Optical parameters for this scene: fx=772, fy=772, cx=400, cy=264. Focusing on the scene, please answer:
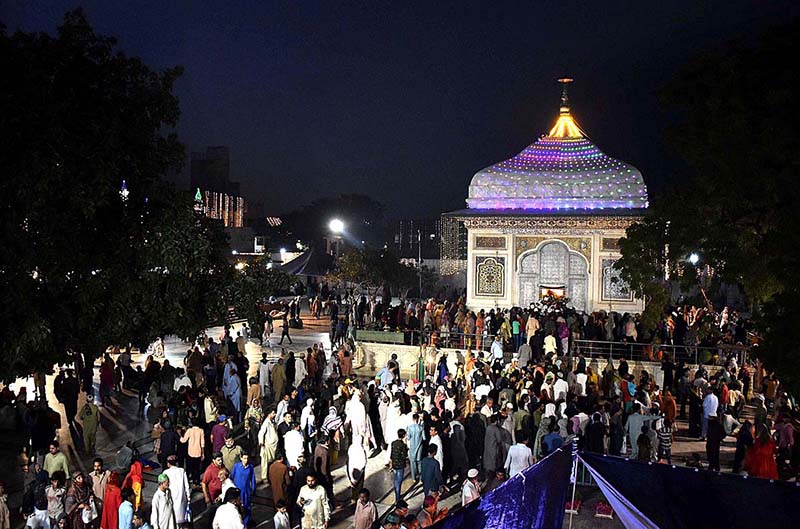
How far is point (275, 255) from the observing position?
58062mm

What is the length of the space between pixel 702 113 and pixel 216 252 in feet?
30.7

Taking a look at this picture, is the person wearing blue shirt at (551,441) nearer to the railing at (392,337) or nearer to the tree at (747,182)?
the tree at (747,182)

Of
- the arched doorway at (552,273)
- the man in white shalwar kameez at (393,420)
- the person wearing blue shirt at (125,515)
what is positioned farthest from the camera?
the arched doorway at (552,273)

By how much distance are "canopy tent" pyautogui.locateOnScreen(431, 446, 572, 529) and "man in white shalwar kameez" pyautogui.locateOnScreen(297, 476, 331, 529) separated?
339 cm

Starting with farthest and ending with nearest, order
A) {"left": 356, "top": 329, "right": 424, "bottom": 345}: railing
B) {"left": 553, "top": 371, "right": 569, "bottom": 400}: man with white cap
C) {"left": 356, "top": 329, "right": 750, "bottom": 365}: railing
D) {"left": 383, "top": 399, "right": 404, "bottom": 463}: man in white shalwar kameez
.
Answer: {"left": 356, "top": 329, "right": 424, "bottom": 345}: railing → {"left": 356, "top": 329, "right": 750, "bottom": 365}: railing → {"left": 553, "top": 371, "right": 569, "bottom": 400}: man with white cap → {"left": 383, "top": 399, "right": 404, "bottom": 463}: man in white shalwar kameez

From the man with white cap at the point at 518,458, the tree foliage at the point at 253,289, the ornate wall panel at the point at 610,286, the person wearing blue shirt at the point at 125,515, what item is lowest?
the person wearing blue shirt at the point at 125,515

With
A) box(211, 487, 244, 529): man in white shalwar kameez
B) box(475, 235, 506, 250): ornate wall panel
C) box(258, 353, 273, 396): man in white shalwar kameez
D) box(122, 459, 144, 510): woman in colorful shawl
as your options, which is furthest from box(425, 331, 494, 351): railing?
box(211, 487, 244, 529): man in white shalwar kameez

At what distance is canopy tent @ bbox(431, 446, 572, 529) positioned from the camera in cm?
604

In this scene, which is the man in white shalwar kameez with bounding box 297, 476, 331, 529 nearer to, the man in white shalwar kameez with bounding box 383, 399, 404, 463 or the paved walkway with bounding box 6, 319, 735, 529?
the paved walkway with bounding box 6, 319, 735, 529

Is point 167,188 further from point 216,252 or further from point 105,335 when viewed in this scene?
point 105,335

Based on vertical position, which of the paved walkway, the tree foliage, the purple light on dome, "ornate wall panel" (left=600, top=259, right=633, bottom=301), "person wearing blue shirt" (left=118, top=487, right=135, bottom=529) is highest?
the purple light on dome

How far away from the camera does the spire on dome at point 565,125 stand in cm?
3212

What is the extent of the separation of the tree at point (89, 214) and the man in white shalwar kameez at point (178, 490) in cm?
180

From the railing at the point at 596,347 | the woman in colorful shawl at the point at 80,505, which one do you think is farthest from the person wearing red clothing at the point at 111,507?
the railing at the point at 596,347
